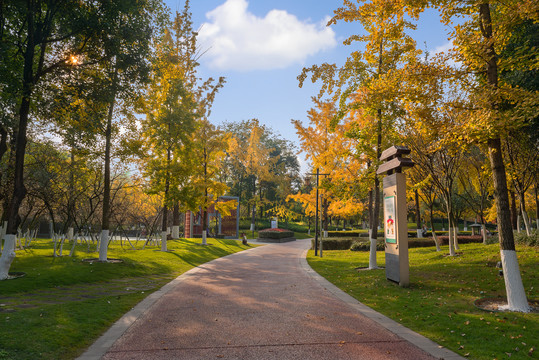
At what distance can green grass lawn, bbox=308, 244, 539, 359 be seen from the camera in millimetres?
5000

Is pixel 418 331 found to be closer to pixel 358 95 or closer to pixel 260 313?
pixel 260 313

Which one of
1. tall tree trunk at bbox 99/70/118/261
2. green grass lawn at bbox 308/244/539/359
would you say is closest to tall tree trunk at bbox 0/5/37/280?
tall tree trunk at bbox 99/70/118/261

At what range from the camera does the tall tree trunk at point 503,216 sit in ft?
22.0

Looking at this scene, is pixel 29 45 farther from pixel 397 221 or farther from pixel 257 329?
pixel 397 221

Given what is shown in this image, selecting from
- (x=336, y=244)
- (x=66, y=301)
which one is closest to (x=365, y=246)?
(x=336, y=244)

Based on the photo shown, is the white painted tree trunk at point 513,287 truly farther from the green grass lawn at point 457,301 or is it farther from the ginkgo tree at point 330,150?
the ginkgo tree at point 330,150

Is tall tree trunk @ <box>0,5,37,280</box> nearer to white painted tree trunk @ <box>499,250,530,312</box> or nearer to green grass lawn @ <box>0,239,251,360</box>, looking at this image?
green grass lawn @ <box>0,239,251,360</box>

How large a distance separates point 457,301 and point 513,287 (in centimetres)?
118

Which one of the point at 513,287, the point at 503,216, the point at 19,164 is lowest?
the point at 513,287

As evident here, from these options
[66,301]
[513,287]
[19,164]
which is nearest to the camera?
[513,287]

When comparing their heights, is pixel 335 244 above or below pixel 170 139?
below

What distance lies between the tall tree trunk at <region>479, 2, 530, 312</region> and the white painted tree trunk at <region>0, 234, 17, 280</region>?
1282cm

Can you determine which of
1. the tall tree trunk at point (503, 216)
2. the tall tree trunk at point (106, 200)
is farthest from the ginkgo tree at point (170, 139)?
the tall tree trunk at point (503, 216)

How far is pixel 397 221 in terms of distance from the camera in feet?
32.1
